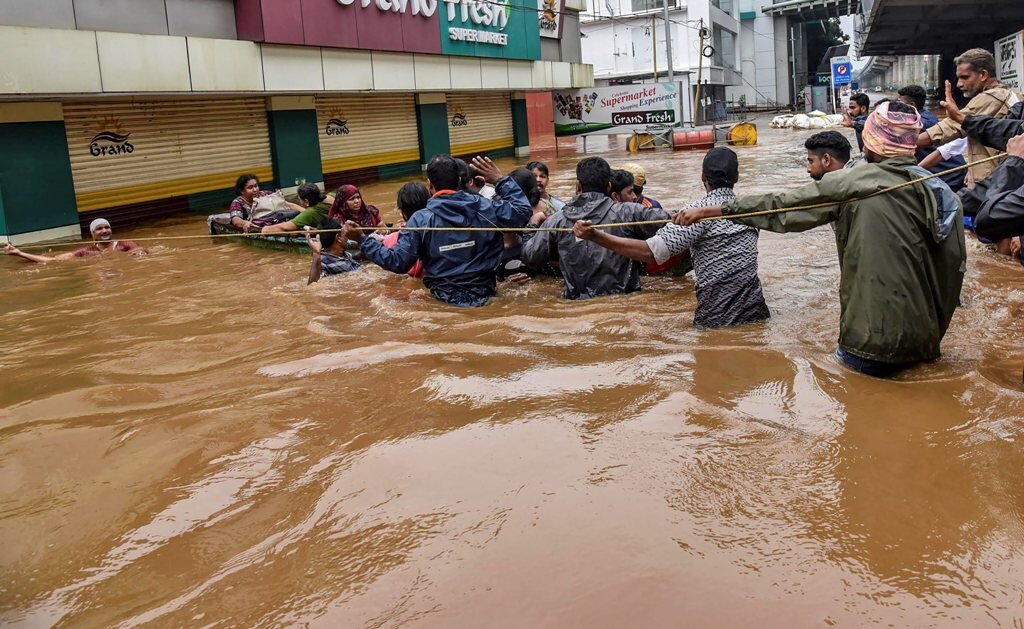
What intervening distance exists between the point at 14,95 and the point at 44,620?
1087 cm

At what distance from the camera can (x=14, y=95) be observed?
11211 mm

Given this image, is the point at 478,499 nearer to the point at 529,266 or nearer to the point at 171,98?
the point at 529,266

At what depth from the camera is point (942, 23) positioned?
96.2 feet

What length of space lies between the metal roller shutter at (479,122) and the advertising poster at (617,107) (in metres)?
2.83

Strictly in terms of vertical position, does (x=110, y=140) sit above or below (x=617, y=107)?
below

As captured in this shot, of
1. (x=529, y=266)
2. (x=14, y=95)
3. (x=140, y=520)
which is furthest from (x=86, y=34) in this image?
(x=140, y=520)

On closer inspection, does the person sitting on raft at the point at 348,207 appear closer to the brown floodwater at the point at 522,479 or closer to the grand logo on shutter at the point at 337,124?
the brown floodwater at the point at 522,479

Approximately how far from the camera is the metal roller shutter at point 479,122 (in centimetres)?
2433

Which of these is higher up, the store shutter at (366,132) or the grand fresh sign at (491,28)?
the grand fresh sign at (491,28)

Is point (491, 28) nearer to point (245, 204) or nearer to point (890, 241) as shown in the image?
point (245, 204)

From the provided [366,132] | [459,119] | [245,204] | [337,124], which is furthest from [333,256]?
[459,119]

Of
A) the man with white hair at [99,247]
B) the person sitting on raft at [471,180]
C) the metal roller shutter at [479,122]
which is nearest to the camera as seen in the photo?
the person sitting on raft at [471,180]

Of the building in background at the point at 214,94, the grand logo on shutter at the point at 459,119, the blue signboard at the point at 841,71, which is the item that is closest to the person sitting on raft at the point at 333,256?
the building in background at the point at 214,94

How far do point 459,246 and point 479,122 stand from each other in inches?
780
